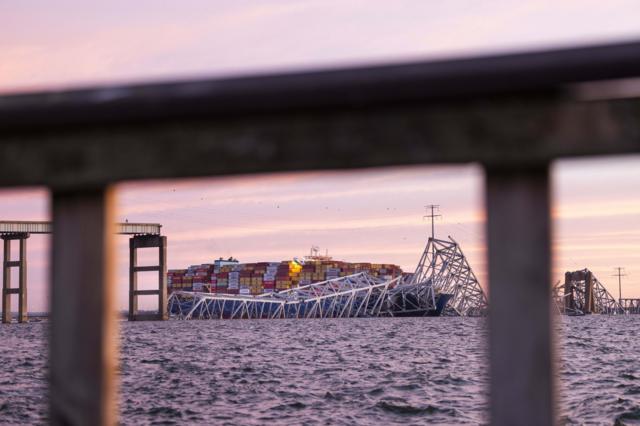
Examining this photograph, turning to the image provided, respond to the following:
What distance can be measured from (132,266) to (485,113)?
82478mm

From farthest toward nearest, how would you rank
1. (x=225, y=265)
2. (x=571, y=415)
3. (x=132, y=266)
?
(x=225, y=265) → (x=132, y=266) → (x=571, y=415)

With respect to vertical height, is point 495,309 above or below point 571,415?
above

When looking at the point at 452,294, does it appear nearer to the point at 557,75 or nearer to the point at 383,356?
the point at 383,356

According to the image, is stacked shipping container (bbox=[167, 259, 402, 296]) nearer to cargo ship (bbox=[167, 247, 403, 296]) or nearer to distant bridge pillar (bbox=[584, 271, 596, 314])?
cargo ship (bbox=[167, 247, 403, 296])

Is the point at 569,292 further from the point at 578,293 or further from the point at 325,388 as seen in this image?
the point at 325,388

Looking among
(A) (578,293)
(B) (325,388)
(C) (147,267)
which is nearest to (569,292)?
(A) (578,293)

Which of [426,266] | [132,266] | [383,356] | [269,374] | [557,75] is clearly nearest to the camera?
[557,75]

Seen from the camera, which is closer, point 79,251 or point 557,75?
point 557,75

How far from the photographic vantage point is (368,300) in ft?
387

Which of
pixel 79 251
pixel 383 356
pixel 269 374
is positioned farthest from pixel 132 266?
pixel 79 251

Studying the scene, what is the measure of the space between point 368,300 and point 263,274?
39.1 metres

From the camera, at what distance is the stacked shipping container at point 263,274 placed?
494ft

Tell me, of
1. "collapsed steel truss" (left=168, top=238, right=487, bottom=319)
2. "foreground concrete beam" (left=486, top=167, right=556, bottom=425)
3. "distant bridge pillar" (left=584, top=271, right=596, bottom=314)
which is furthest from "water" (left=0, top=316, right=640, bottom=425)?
"distant bridge pillar" (left=584, top=271, right=596, bottom=314)

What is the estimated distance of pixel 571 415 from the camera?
15.9 meters
